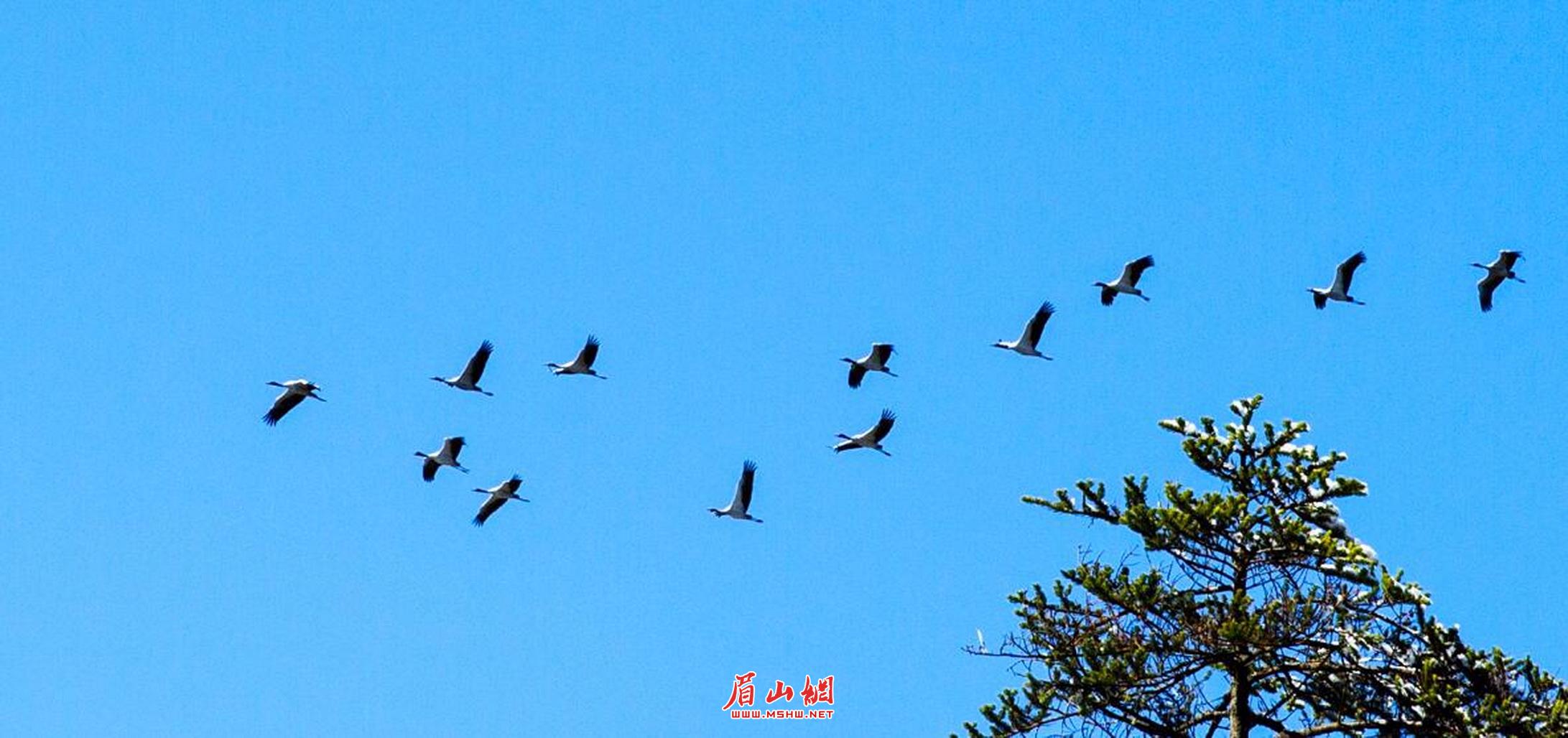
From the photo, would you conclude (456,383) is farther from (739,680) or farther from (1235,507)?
(1235,507)

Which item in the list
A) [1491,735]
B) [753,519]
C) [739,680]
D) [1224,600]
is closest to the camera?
[1491,735]

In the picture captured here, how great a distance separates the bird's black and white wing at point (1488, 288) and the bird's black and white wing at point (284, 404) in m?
18.1

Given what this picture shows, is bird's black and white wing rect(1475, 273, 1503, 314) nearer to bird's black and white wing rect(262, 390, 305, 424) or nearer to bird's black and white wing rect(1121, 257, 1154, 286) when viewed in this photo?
bird's black and white wing rect(1121, 257, 1154, 286)

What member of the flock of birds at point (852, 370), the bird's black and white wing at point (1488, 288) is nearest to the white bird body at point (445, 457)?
the flock of birds at point (852, 370)

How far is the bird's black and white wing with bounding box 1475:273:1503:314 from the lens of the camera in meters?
33.9

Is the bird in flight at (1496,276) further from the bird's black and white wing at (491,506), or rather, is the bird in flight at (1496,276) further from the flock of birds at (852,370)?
the bird's black and white wing at (491,506)

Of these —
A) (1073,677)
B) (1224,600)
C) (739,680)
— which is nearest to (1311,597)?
(1224,600)

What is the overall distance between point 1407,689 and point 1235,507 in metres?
2.38

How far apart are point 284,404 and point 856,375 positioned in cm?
878

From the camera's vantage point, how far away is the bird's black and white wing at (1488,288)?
111 feet

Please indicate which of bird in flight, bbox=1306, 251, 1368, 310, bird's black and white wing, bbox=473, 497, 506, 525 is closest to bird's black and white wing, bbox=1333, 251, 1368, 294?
bird in flight, bbox=1306, 251, 1368, 310

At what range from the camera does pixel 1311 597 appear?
2058 centimetres

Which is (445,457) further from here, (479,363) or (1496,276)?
(1496,276)

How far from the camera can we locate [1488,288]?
34.1m
